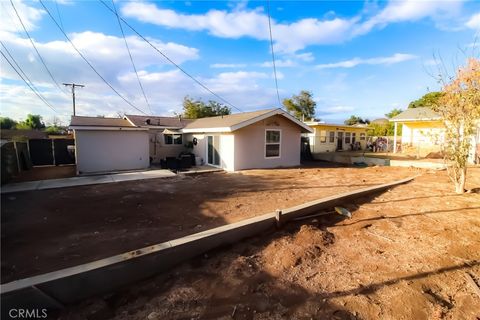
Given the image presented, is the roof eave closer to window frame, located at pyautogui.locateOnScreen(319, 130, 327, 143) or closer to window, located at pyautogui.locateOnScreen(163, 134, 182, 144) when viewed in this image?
window, located at pyautogui.locateOnScreen(163, 134, 182, 144)

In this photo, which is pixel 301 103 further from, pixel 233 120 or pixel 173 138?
pixel 233 120

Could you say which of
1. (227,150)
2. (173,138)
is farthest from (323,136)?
(173,138)

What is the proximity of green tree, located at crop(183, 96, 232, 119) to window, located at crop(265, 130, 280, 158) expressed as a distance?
21643 millimetres

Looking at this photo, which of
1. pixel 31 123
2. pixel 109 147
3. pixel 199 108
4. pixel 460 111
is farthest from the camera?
pixel 31 123

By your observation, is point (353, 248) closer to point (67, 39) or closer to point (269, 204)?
point (269, 204)

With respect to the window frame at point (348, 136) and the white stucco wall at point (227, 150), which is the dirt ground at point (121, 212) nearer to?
the white stucco wall at point (227, 150)

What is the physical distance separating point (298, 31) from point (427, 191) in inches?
317

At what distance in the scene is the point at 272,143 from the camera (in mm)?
13805

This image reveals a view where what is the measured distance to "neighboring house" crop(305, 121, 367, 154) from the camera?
22141 millimetres

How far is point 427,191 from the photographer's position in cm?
741

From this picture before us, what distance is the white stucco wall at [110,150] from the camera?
40.3 ft

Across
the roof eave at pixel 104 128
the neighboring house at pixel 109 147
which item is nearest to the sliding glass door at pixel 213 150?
the neighboring house at pixel 109 147

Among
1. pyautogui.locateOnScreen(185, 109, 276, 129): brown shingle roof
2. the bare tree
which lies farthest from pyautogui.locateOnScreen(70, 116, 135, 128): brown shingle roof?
the bare tree

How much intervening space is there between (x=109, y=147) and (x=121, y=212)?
26.9 ft
